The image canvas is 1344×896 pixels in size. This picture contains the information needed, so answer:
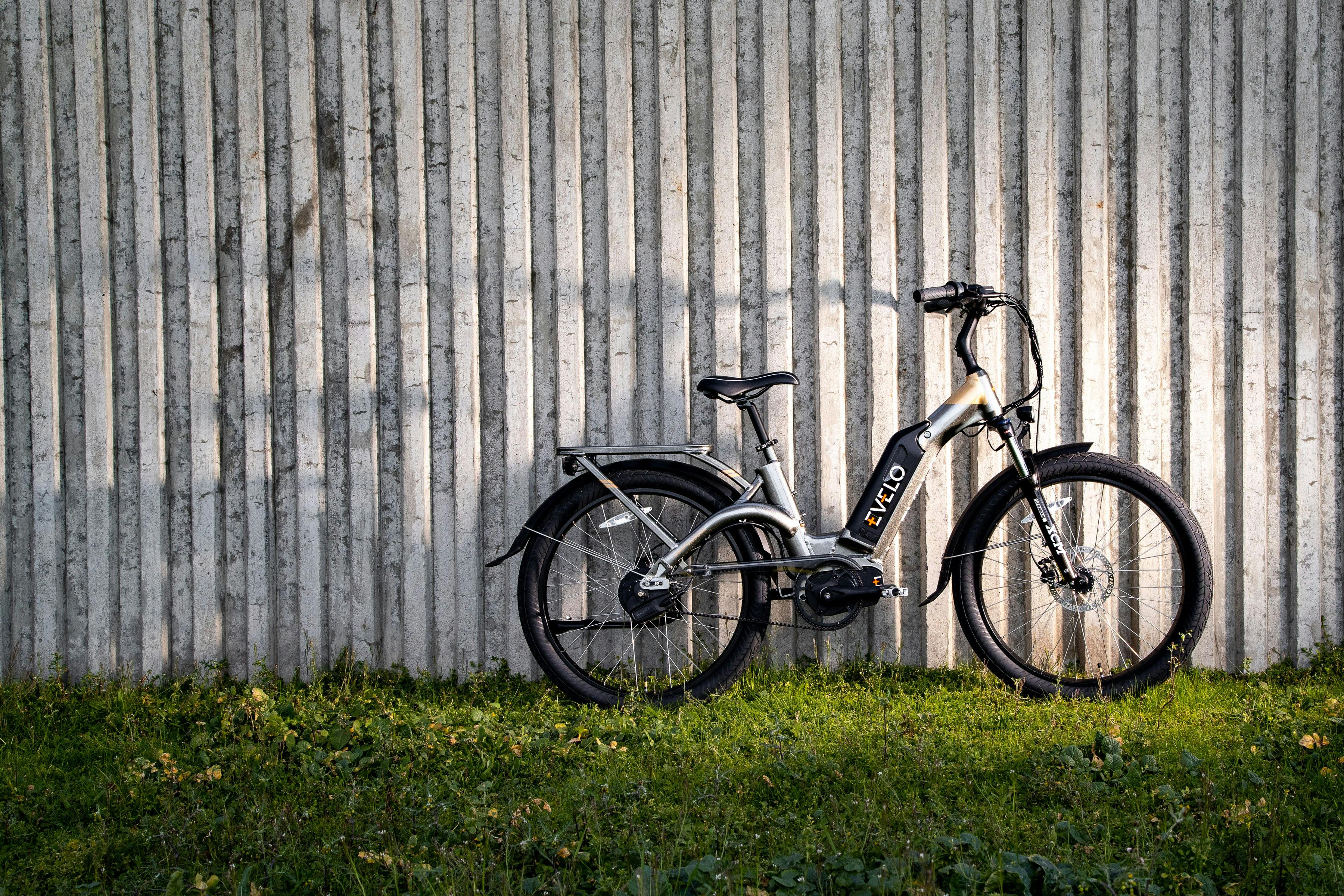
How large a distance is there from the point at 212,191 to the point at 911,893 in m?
3.70

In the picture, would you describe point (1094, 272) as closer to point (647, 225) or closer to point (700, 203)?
point (700, 203)

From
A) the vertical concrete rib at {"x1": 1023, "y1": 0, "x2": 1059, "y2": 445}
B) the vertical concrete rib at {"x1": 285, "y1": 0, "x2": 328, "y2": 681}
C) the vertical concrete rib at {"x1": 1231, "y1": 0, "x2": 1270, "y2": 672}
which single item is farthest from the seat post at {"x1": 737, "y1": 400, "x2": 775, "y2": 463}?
the vertical concrete rib at {"x1": 1231, "y1": 0, "x2": 1270, "y2": 672}

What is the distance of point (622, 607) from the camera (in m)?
3.55

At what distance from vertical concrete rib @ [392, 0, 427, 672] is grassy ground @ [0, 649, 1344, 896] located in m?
0.32

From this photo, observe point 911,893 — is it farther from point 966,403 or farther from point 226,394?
point 226,394

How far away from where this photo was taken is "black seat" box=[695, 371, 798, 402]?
3252 mm

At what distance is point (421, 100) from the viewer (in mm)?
3668

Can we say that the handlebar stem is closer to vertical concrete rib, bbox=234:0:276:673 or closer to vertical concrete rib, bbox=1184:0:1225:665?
vertical concrete rib, bbox=1184:0:1225:665

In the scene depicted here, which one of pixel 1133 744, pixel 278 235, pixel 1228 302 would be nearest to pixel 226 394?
pixel 278 235

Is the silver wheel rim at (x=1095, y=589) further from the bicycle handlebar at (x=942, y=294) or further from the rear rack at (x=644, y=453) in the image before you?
the rear rack at (x=644, y=453)

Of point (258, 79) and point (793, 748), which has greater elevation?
point (258, 79)

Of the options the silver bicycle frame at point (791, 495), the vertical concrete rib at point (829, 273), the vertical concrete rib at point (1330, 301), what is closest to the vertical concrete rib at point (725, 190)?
the vertical concrete rib at point (829, 273)

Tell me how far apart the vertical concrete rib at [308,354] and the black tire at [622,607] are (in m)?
1.00

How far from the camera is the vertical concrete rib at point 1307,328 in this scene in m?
3.56
